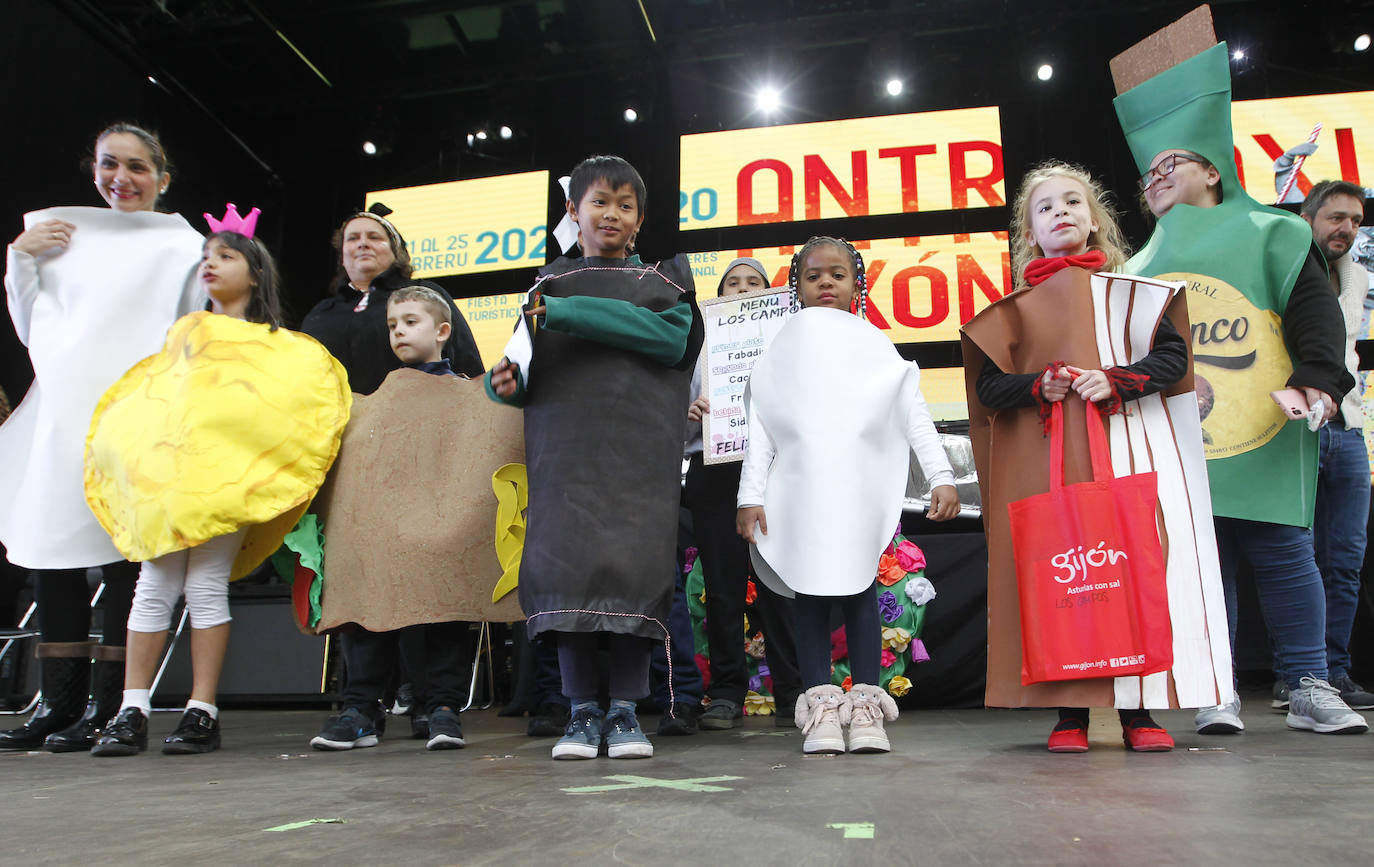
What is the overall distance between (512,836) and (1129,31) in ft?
24.9

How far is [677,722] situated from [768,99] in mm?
5949

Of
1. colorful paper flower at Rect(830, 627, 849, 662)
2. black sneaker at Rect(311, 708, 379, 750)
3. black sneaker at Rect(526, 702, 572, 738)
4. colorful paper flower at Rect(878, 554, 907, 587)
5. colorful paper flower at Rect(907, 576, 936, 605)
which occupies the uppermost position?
colorful paper flower at Rect(878, 554, 907, 587)

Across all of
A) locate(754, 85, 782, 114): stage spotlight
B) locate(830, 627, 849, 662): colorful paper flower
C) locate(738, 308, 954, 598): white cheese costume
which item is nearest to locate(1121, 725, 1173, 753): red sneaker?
locate(738, 308, 954, 598): white cheese costume

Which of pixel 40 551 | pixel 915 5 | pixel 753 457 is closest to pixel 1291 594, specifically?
pixel 753 457

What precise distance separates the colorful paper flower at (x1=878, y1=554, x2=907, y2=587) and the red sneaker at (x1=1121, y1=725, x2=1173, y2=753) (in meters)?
1.47

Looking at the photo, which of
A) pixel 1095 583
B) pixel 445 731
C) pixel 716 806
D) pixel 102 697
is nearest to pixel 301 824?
pixel 716 806

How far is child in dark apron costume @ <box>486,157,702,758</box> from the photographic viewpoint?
189 centimetres

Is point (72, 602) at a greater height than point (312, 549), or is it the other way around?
point (312, 549)

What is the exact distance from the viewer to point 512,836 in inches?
41.7

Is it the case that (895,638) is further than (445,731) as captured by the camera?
Yes

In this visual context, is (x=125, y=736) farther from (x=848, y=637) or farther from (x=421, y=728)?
(x=848, y=637)

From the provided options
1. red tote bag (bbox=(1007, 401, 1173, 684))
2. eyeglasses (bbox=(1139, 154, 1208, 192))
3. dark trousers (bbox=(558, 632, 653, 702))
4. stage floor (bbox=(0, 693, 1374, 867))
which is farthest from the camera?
eyeglasses (bbox=(1139, 154, 1208, 192))

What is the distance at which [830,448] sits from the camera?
2.10 m

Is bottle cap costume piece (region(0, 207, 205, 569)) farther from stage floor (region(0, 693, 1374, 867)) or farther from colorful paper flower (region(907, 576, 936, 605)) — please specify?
colorful paper flower (region(907, 576, 936, 605))
